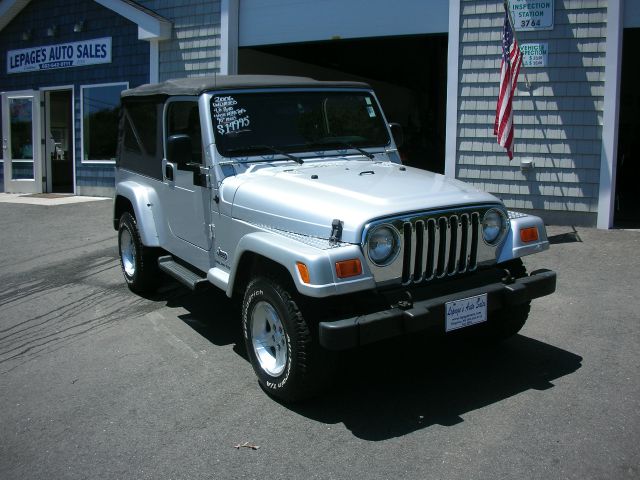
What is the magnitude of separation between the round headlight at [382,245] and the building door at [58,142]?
509 inches

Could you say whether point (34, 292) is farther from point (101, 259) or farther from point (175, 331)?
point (175, 331)

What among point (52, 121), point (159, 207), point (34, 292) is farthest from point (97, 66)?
point (159, 207)

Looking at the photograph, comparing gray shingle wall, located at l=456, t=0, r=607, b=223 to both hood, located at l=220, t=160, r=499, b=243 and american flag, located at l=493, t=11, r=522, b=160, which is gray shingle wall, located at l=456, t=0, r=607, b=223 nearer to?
american flag, located at l=493, t=11, r=522, b=160

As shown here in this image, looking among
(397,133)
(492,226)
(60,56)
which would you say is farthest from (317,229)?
(60,56)

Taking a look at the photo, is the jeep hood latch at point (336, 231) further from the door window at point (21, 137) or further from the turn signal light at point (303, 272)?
the door window at point (21, 137)

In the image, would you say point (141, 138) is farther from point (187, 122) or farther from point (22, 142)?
point (22, 142)

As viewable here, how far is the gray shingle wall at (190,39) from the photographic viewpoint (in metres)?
11.9

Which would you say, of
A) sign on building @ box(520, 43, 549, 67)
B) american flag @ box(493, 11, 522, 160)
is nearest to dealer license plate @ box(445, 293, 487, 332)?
american flag @ box(493, 11, 522, 160)

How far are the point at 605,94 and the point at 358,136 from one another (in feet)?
15.9

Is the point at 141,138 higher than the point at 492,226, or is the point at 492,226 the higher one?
the point at 141,138

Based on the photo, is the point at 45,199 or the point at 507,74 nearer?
the point at 507,74

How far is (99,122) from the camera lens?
13.9 metres

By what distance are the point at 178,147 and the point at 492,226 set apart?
2.29 meters

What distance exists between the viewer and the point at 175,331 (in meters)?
5.62
